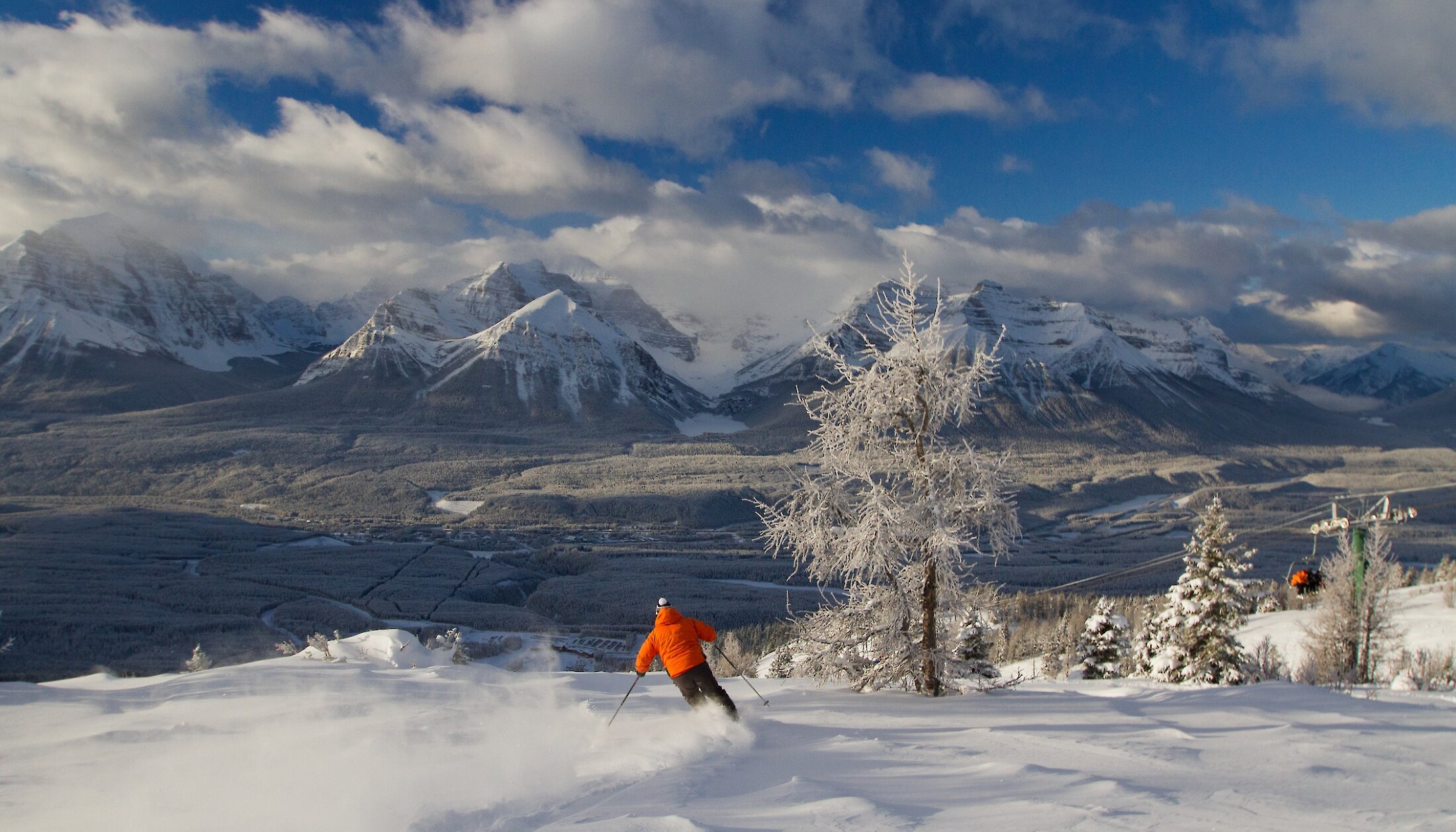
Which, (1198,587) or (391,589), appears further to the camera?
(391,589)

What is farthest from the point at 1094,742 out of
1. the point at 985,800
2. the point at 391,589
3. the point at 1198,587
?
the point at 391,589

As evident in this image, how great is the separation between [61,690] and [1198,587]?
2444cm

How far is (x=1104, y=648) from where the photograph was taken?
29.7 meters

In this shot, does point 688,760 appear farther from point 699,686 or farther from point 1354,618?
point 1354,618

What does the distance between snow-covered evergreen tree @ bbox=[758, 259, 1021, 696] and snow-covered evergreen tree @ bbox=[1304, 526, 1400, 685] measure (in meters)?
14.2

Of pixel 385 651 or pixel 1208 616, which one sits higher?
pixel 385 651

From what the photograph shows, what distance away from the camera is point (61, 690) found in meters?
11.1

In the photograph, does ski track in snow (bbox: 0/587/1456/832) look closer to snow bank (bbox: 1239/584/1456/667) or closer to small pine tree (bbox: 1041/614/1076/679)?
snow bank (bbox: 1239/584/1456/667)

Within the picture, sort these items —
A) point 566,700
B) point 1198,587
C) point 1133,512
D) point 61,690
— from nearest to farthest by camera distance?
point 566,700
point 61,690
point 1198,587
point 1133,512

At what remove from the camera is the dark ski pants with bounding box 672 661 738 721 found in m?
9.05

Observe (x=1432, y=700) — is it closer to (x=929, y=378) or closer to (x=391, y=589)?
(x=929, y=378)

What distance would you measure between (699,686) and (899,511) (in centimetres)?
372

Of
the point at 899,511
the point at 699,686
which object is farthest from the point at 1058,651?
the point at 699,686

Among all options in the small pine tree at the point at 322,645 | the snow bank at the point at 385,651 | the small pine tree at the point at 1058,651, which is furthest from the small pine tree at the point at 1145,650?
the small pine tree at the point at 322,645
